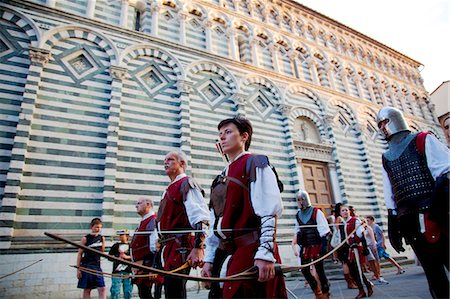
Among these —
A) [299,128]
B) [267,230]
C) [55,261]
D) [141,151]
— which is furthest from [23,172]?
[299,128]

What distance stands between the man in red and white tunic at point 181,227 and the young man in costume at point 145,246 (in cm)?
45

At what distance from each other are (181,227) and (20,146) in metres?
5.50

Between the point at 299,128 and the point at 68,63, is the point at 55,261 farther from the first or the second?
the point at 299,128

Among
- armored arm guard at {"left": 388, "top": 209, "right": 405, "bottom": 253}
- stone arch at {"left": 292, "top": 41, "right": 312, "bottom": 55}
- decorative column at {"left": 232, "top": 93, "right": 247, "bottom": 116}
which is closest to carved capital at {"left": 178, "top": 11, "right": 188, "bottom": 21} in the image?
decorative column at {"left": 232, "top": 93, "right": 247, "bottom": 116}

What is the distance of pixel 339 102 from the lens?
525 inches

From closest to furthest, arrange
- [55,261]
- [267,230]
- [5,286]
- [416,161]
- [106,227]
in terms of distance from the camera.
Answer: [267,230]
[416,161]
[5,286]
[55,261]
[106,227]

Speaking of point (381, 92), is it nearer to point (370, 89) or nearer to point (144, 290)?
point (370, 89)

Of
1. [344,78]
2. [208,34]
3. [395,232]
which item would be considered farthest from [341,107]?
[395,232]

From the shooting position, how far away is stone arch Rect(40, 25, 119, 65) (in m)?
7.58

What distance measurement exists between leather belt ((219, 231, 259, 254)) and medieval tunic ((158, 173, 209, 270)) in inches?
27.7

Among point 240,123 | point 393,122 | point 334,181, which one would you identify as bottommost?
point 240,123

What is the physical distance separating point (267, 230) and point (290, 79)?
1129cm

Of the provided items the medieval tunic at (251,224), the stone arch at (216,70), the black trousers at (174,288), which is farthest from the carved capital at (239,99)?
the medieval tunic at (251,224)

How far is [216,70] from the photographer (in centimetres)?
1023
